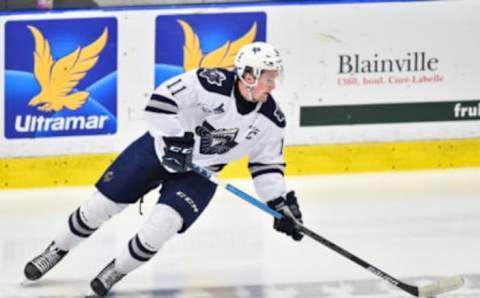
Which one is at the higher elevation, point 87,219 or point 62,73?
point 62,73

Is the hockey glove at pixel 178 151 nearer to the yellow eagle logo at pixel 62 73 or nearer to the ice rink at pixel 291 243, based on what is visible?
the ice rink at pixel 291 243

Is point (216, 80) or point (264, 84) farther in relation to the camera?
point (216, 80)

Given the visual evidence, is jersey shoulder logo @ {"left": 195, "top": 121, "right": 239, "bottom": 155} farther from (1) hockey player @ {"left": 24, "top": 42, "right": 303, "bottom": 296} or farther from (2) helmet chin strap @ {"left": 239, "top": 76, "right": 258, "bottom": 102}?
(2) helmet chin strap @ {"left": 239, "top": 76, "right": 258, "bottom": 102}

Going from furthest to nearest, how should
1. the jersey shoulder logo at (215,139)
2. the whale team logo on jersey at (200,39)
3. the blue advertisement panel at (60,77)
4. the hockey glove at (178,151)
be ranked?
the whale team logo on jersey at (200,39) → the blue advertisement panel at (60,77) → the jersey shoulder logo at (215,139) → the hockey glove at (178,151)

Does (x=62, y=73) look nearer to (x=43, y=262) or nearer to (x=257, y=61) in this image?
(x=43, y=262)

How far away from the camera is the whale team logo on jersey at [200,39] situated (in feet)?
29.0

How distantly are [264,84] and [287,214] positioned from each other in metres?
0.57

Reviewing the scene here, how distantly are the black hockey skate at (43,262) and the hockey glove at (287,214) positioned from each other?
3.25 feet

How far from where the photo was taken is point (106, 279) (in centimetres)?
673

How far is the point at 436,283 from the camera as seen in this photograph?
673 centimetres

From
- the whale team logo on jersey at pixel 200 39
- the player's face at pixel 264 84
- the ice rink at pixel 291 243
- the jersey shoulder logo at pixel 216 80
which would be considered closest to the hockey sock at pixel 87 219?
the ice rink at pixel 291 243

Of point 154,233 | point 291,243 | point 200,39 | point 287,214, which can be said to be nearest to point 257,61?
point 287,214

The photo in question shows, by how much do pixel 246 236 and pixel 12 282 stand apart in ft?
4.52

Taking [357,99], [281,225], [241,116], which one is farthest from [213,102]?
[357,99]
